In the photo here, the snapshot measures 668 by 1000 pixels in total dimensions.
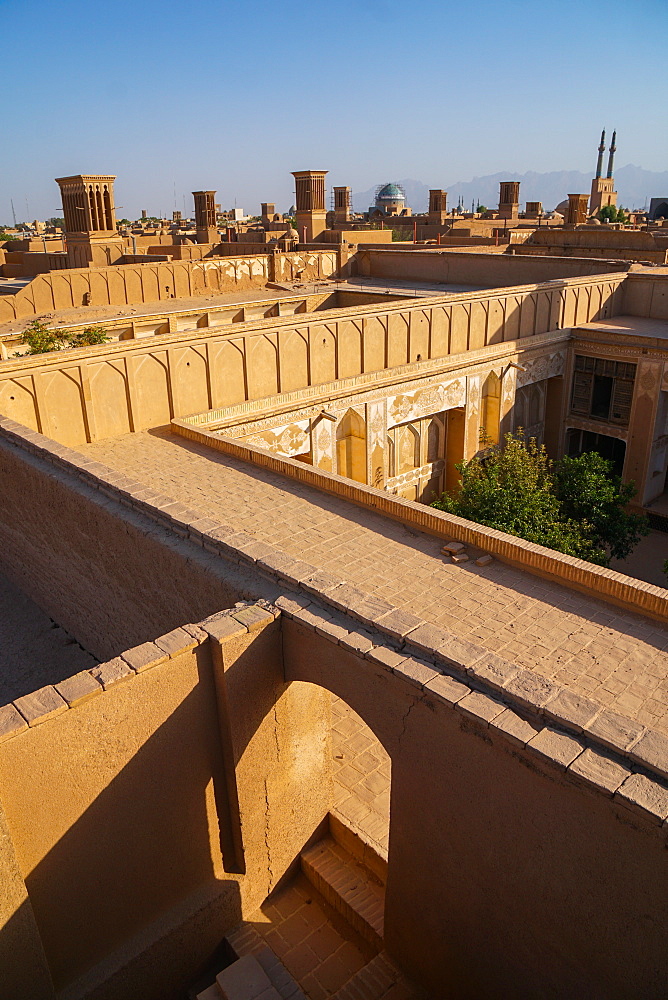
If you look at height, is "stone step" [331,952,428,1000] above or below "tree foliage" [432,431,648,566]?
below

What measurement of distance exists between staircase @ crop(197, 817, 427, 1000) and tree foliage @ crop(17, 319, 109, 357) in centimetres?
834

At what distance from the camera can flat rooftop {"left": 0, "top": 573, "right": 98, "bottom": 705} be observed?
7613 mm

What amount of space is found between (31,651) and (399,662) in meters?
5.33

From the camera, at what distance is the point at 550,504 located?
10758 mm

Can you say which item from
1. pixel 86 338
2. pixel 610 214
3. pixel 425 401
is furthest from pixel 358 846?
pixel 610 214

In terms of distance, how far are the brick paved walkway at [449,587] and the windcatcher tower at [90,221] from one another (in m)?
15.6

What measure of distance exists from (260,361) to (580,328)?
8425mm

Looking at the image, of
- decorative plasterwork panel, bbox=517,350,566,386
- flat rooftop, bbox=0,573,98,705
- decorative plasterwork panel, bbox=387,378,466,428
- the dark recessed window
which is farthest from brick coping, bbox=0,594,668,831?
the dark recessed window

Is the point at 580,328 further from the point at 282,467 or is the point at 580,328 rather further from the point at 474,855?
the point at 474,855

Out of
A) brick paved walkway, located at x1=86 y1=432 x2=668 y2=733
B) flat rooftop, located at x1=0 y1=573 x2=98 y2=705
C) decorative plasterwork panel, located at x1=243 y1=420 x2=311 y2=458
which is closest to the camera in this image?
brick paved walkway, located at x1=86 y1=432 x2=668 y2=733

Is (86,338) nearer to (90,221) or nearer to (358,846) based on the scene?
(358,846)

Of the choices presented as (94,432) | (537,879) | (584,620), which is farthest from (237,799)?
(94,432)

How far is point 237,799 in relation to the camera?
5.74 metres

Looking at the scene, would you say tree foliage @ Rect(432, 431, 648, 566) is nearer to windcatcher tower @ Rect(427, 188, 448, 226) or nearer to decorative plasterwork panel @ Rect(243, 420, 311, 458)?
decorative plasterwork panel @ Rect(243, 420, 311, 458)
